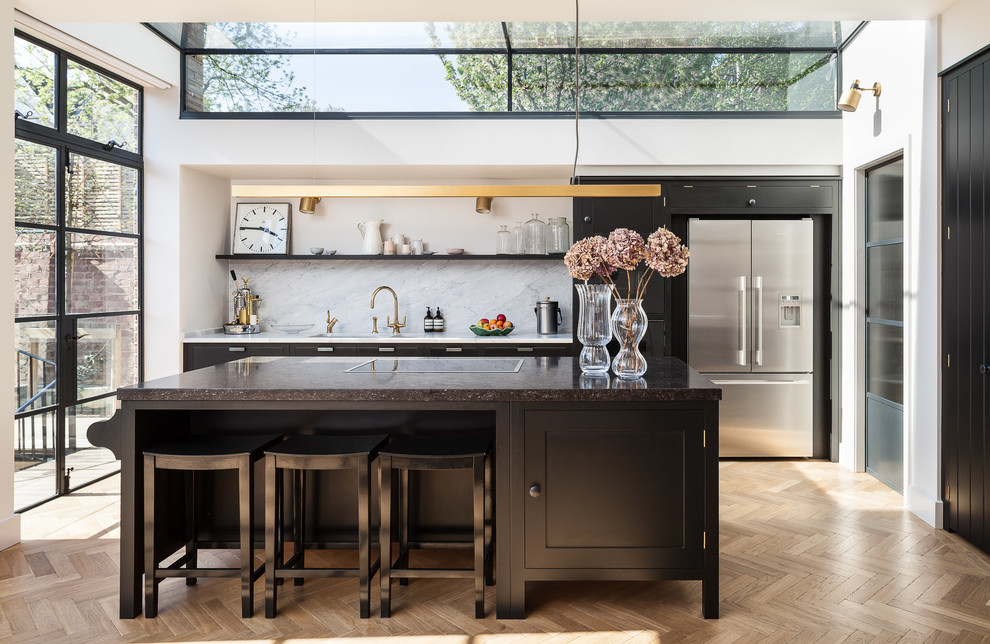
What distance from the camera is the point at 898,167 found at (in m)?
4.34

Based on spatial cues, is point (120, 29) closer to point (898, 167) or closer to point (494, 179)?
point (494, 179)

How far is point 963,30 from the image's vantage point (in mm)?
3471

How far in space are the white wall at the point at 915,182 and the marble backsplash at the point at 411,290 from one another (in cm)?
249

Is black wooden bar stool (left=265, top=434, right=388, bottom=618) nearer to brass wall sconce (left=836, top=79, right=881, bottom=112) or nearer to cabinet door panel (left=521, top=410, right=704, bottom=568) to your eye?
cabinet door panel (left=521, top=410, right=704, bottom=568)

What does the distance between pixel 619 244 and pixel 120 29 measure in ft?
12.3

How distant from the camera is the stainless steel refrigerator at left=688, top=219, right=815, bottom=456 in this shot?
5.17 metres

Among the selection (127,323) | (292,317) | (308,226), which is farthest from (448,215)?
(127,323)

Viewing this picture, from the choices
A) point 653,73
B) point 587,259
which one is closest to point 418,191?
point 587,259

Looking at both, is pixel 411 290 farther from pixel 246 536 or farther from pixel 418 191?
pixel 246 536

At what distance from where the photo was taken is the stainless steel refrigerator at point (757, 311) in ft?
17.0

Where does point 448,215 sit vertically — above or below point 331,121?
below

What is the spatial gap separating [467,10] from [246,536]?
112 inches

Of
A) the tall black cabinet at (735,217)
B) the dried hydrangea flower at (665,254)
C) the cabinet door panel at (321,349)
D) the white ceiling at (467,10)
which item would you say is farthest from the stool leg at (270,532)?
the tall black cabinet at (735,217)

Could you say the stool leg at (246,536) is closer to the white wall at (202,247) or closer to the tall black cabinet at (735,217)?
the white wall at (202,247)
